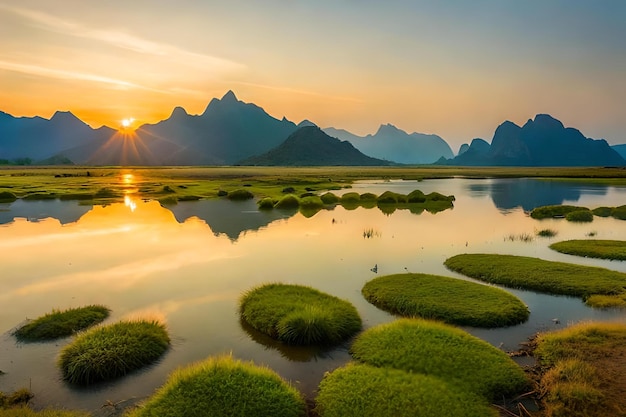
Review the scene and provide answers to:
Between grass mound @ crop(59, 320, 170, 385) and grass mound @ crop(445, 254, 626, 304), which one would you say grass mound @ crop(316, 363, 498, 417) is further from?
grass mound @ crop(445, 254, 626, 304)

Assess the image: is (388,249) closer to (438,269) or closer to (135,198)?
(438,269)

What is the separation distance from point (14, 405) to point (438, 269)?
78.3 feet

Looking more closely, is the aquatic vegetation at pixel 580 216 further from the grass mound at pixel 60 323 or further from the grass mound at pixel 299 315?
the grass mound at pixel 60 323

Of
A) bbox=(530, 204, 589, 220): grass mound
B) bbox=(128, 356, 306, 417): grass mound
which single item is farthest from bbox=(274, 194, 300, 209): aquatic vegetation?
bbox=(128, 356, 306, 417): grass mound

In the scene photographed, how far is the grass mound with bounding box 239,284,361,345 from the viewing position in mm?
16844

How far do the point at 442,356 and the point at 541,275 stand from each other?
Result: 14.7 m

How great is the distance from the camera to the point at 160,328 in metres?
17.1

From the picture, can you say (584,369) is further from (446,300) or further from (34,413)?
(34,413)

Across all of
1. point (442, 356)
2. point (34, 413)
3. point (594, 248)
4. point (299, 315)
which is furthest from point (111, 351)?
point (594, 248)

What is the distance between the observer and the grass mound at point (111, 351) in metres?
13.8

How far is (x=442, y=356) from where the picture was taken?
1408cm

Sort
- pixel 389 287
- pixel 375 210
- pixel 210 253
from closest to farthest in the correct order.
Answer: pixel 389 287 → pixel 210 253 → pixel 375 210

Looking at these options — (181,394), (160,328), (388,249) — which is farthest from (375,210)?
(181,394)

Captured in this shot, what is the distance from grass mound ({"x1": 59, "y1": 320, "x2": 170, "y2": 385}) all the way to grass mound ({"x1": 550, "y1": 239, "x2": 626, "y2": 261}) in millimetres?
31961
